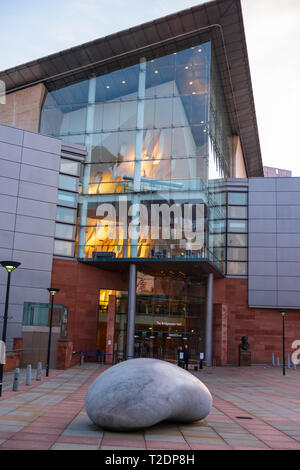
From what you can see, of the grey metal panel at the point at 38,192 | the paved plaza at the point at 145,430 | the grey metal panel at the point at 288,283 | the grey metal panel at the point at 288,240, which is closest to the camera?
the paved plaza at the point at 145,430

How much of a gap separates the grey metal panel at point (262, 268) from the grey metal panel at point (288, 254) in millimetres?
923

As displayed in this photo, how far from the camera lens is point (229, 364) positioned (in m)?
42.8

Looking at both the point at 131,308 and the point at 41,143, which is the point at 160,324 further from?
the point at 41,143

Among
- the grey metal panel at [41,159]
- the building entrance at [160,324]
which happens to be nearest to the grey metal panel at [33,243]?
the grey metal panel at [41,159]

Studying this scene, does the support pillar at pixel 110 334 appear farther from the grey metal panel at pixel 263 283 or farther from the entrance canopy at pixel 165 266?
the grey metal panel at pixel 263 283

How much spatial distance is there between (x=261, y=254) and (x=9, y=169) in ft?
77.8

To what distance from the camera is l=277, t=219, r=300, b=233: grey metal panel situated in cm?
4425

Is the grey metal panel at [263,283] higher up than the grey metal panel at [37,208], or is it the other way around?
the grey metal panel at [37,208]

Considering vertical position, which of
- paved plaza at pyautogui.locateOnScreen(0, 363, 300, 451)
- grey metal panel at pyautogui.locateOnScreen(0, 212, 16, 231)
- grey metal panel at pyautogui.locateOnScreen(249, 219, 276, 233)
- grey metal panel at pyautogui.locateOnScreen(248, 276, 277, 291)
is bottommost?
paved plaza at pyautogui.locateOnScreen(0, 363, 300, 451)

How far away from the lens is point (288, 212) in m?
44.6

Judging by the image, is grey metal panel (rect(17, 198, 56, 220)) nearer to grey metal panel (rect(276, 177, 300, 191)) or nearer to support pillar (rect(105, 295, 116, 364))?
support pillar (rect(105, 295, 116, 364))

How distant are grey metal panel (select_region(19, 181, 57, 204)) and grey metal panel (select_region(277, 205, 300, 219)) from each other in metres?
20.9

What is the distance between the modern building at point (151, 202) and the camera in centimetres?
3775

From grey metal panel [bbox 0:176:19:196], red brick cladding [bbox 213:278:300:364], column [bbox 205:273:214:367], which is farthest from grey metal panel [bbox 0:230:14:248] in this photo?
red brick cladding [bbox 213:278:300:364]
